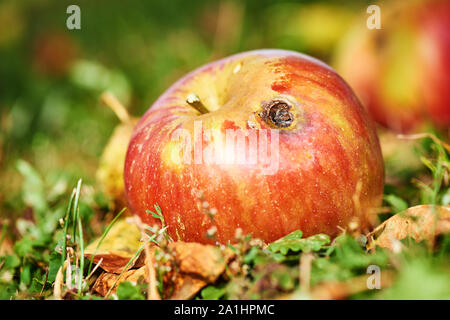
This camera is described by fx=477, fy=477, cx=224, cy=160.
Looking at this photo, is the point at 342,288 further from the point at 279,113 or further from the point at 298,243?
the point at 279,113

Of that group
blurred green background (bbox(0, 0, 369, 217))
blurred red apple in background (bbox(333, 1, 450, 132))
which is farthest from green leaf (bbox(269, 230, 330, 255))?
blurred green background (bbox(0, 0, 369, 217))

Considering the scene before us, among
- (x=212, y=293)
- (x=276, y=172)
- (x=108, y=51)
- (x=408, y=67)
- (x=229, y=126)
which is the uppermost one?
(x=108, y=51)

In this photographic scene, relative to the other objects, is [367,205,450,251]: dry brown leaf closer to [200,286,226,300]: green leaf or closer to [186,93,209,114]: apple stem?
[200,286,226,300]: green leaf

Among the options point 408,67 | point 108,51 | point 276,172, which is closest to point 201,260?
point 276,172

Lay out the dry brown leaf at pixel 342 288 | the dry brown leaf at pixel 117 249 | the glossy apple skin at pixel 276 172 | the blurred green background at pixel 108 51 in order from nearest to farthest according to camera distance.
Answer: the dry brown leaf at pixel 342 288 → the glossy apple skin at pixel 276 172 → the dry brown leaf at pixel 117 249 → the blurred green background at pixel 108 51

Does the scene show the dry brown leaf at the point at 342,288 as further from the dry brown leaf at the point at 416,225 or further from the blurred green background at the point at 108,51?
the blurred green background at the point at 108,51

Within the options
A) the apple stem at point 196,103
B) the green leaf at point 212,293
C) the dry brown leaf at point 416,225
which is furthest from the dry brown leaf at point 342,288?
the apple stem at point 196,103
